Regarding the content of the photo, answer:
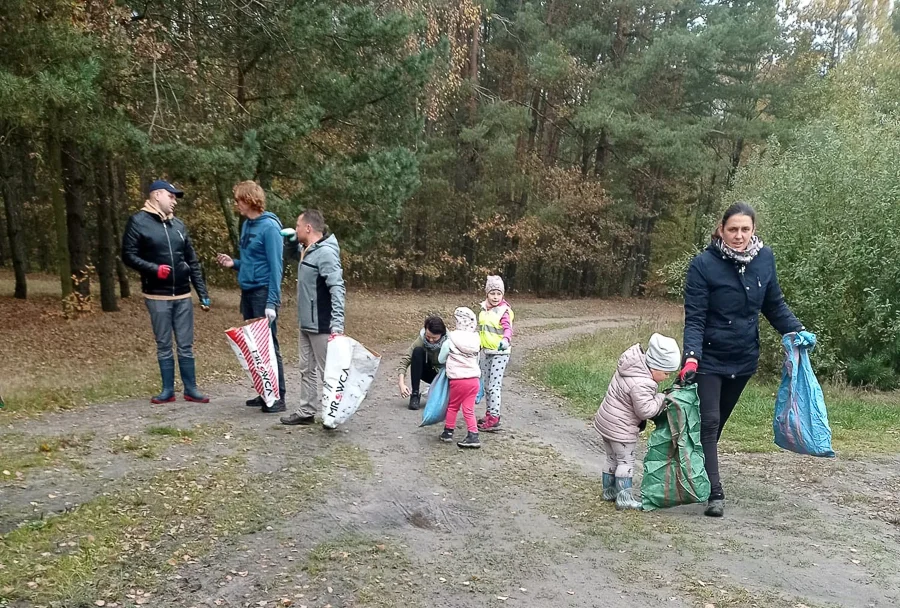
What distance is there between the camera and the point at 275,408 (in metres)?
6.90

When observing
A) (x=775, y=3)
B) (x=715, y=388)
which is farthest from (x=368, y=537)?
(x=775, y=3)

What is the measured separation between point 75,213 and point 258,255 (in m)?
9.58

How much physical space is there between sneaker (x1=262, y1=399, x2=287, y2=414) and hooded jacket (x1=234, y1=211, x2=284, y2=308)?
105 centimetres

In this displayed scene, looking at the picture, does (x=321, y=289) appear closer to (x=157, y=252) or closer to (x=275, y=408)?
(x=275, y=408)

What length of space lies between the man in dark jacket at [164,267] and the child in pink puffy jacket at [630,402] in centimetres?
417

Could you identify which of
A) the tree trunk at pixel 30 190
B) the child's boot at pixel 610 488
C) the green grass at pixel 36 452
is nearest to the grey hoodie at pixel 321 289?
the green grass at pixel 36 452

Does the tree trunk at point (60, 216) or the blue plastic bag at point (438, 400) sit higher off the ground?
the tree trunk at point (60, 216)

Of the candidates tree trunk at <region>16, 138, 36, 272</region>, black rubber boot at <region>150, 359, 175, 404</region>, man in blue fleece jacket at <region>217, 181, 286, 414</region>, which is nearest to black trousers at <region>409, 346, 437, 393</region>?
man in blue fleece jacket at <region>217, 181, 286, 414</region>

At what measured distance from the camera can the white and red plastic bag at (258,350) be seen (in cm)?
646

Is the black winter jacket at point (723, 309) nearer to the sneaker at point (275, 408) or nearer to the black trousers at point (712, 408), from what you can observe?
A: the black trousers at point (712, 408)

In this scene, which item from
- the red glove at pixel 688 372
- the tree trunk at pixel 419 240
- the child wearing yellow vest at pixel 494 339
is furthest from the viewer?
the tree trunk at pixel 419 240

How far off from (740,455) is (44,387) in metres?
7.75

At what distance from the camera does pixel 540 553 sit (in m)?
3.96

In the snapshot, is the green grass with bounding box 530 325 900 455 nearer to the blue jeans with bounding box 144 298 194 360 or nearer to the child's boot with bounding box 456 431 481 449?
the child's boot with bounding box 456 431 481 449
